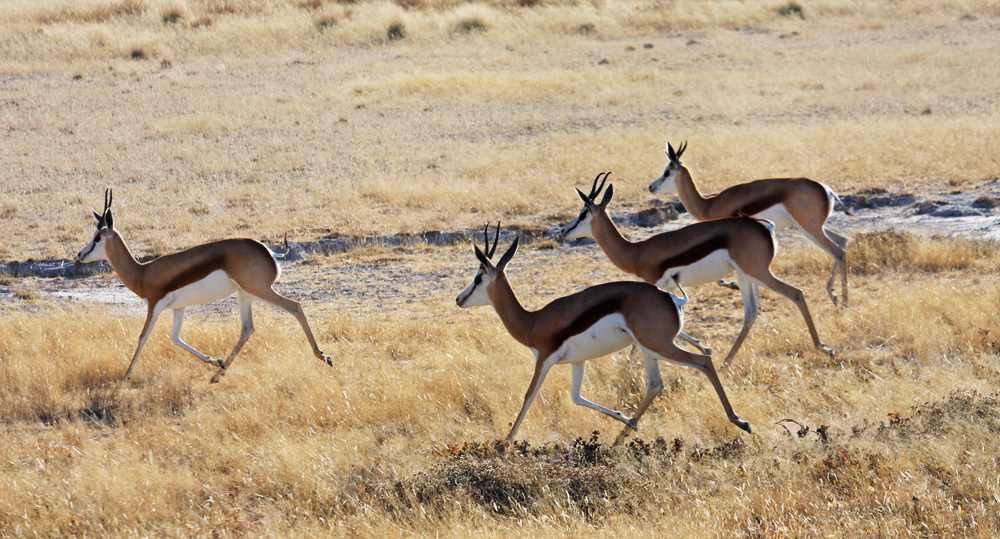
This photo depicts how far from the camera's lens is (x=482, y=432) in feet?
22.8

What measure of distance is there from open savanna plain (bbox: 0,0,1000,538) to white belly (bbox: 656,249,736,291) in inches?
30.3

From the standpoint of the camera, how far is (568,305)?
645 centimetres

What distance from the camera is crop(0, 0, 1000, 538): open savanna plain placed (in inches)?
222

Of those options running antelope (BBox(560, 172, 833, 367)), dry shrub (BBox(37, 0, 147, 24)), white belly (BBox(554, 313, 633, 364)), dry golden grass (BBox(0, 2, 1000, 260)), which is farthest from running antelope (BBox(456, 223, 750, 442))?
dry shrub (BBox(37, 0, 147, 24))

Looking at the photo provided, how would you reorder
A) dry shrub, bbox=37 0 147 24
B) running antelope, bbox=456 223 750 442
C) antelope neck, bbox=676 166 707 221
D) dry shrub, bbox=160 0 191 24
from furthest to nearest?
1. dry shrub, bbox=37 0 147 24
2. dry shrub, bbox=160 0 191 24
3. antelope neck, bbox=676 166 707 221
4. running antelope, bbox=456 223 750 442

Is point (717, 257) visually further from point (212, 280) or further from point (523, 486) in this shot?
point (212, 280)

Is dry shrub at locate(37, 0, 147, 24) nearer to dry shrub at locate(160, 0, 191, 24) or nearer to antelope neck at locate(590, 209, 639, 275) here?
dry shrub at locate(160, 0, 191, 24)

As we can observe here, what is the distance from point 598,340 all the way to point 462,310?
4.58m

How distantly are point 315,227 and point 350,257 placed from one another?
4.11 ft

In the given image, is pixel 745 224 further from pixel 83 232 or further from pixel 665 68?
pixel 665 68

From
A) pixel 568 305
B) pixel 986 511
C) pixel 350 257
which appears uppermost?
pixel 568 305

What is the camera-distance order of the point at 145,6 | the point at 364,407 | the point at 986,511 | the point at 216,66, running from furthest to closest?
the point at 145,6 < the point at 216,66 < the point at 364,407 < the point at 986,511

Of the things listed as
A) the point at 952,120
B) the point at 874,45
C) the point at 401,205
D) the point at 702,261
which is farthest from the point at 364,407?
the point at 874,45

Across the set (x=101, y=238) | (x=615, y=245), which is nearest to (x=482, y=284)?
(x=615, y=245)
